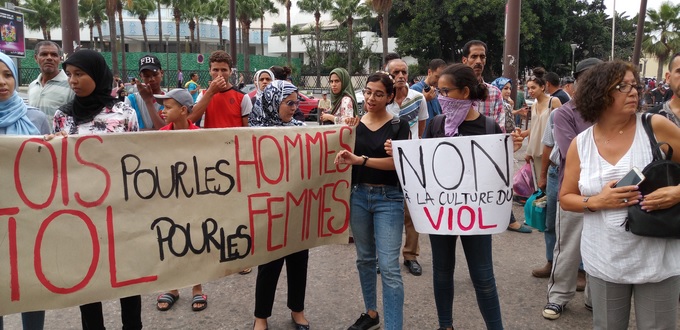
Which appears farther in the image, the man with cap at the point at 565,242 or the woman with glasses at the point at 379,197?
the man with cap at the point at 565,242

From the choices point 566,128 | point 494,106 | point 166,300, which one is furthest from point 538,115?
point 166,300

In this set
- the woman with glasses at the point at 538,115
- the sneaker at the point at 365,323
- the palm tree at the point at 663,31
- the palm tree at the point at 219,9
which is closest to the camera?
the sneaker at the point at 365,323

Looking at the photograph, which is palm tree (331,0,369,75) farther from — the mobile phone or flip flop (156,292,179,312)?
the mobile phone

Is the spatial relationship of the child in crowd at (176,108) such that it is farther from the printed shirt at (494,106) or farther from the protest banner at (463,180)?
the printed shirt at (494,106)

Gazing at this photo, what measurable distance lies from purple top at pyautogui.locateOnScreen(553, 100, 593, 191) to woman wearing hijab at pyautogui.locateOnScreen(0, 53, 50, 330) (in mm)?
3538

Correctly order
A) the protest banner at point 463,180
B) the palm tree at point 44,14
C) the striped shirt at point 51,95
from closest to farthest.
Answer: the protest banner at point 463,180 < the striped shirt at point 51,95 < the palm tree at point 44,14

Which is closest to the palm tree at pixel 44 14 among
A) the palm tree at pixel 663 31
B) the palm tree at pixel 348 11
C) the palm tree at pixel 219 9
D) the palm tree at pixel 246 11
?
the palm tree at pixel 219 9

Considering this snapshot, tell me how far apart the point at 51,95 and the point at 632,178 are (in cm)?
433

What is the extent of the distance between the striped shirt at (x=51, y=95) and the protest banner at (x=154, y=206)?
190cm

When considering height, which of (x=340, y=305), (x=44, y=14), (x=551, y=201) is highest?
(x=44, y=14)

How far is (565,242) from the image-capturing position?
13.3 feet

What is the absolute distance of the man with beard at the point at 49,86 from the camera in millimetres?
4438

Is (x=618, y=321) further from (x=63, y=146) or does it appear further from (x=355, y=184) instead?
(x=63, y=146)

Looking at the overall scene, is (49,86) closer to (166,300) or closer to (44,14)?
(166,300)
